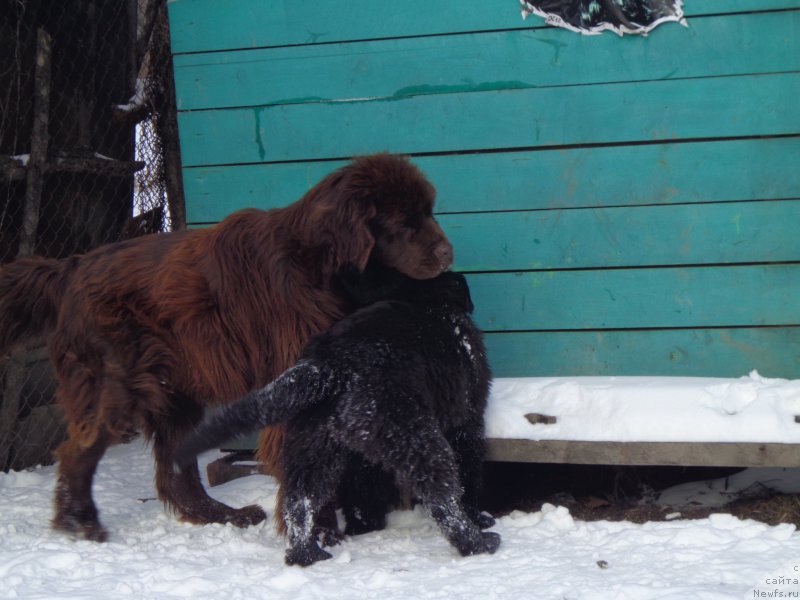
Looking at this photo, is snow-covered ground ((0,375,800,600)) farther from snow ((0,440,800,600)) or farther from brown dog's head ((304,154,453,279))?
brown dog's head ((304,154,453,279))

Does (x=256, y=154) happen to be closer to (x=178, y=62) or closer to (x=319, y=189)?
(x=178, y=62)

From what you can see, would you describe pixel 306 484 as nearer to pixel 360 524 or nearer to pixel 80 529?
pixel 360 524

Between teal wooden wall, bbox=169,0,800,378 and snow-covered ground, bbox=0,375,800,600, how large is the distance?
1.00 ft

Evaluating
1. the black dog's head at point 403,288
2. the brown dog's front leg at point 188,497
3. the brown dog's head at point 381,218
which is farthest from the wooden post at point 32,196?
the black dog's head at point 403,288

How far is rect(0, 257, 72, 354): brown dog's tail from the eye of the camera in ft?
10.9

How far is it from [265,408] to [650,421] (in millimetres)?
1470

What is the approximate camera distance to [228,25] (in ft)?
12.3

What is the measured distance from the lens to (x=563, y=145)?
11.5 ft

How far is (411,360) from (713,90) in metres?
1.73

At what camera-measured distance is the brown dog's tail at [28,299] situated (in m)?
3.31

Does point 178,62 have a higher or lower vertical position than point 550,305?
higher

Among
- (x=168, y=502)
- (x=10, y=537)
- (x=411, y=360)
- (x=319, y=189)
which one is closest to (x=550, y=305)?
(x=411, y=360)

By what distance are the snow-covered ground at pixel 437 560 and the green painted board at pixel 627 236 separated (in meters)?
0.53

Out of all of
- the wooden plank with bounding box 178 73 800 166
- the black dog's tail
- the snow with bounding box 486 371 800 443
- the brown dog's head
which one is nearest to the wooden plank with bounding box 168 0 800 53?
the wooden plank with bounding box 178 73 800 166
